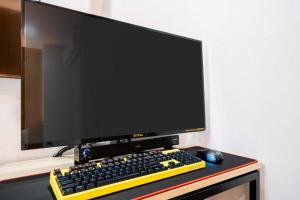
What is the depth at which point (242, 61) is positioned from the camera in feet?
3.73

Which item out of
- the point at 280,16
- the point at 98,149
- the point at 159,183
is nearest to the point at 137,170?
the point at 159,183

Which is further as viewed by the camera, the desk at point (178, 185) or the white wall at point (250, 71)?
the white wall at point (250, 71)

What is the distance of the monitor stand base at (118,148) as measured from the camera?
31.9 inches

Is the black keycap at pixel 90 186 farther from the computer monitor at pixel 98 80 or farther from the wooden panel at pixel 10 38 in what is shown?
the wooden panel at pixel 10 38

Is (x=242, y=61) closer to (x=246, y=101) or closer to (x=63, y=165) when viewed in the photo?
(x=246, y=101)

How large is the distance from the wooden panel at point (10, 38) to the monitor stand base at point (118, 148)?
0.44 meters

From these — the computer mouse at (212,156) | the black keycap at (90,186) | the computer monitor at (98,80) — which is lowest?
the computer mouse at (212,156)

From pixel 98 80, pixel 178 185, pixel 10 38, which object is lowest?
pixel 178 185

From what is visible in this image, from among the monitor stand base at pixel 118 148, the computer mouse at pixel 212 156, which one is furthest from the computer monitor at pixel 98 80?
the computer mouse at pixel 212 156

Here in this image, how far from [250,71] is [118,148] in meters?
0.78

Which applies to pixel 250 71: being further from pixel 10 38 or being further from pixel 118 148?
pixel 10 38

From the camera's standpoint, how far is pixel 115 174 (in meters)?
0.67

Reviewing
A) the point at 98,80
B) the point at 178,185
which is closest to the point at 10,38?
the point at 98,80

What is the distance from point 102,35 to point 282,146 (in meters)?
0.96
